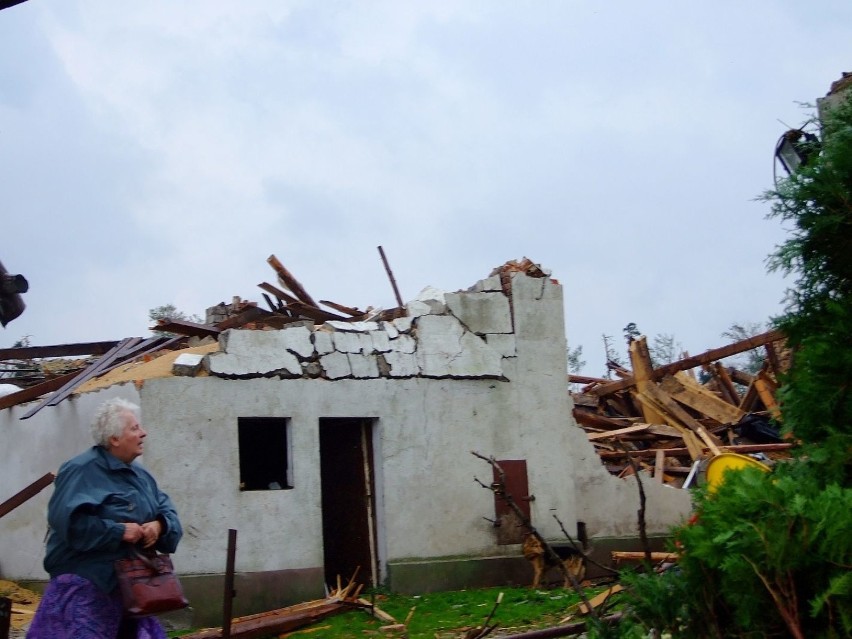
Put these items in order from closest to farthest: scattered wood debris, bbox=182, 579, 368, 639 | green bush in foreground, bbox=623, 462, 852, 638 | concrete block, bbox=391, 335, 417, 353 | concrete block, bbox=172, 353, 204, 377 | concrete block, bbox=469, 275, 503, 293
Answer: green bush in foreground, bbox=623, 462, 852, 638
scattered wood debris, bbox=182, 579, 368, 639
concrete block, bbox=172, 353, 204, 377
concrete block, bbox=391, 335, 417, 353
concrete block, bbox=469, 275, 503, 293

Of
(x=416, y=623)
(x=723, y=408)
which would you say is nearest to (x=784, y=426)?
(x=416, y=623)

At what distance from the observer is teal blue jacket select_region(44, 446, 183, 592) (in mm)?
4918

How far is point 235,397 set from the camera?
36.6 ft

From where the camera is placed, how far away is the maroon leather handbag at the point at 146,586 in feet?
16.1

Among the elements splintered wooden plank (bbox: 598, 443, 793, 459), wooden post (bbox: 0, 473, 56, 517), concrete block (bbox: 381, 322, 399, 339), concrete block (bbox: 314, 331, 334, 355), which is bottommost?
wooden post (bbox: 0, 473, 56, 517)

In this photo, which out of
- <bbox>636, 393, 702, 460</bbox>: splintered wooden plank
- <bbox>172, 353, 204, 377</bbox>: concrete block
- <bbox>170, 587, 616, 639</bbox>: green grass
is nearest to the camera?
<bbox>170, 587, 616, 639</bbox>: green grass

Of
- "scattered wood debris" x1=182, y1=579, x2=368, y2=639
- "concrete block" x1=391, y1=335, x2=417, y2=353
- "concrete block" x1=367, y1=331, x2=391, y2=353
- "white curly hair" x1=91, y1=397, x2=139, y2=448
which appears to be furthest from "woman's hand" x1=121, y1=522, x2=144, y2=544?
"concrete block" x1=391, y1=335, x2=417, y2=353

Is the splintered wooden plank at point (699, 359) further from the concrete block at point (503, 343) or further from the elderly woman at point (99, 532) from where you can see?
the elderly woman at point (99, 532)

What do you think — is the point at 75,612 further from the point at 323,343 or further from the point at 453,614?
the point at 323,343

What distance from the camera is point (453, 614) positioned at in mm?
10766

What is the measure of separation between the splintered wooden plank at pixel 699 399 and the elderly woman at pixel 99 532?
488 inches

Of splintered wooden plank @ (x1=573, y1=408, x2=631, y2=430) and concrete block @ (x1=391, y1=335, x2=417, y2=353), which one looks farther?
splintered wooden plank @ (x1=573, y1=408, x2=631, y2=430)

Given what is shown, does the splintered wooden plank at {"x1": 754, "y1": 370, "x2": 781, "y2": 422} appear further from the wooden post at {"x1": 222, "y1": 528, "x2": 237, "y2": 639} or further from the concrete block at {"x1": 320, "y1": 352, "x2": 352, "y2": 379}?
the wooden post at {"x1": 222, "y1": 528, "x2": 237, "y2": 639}

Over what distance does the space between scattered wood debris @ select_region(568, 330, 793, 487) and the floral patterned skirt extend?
10.2 metres
